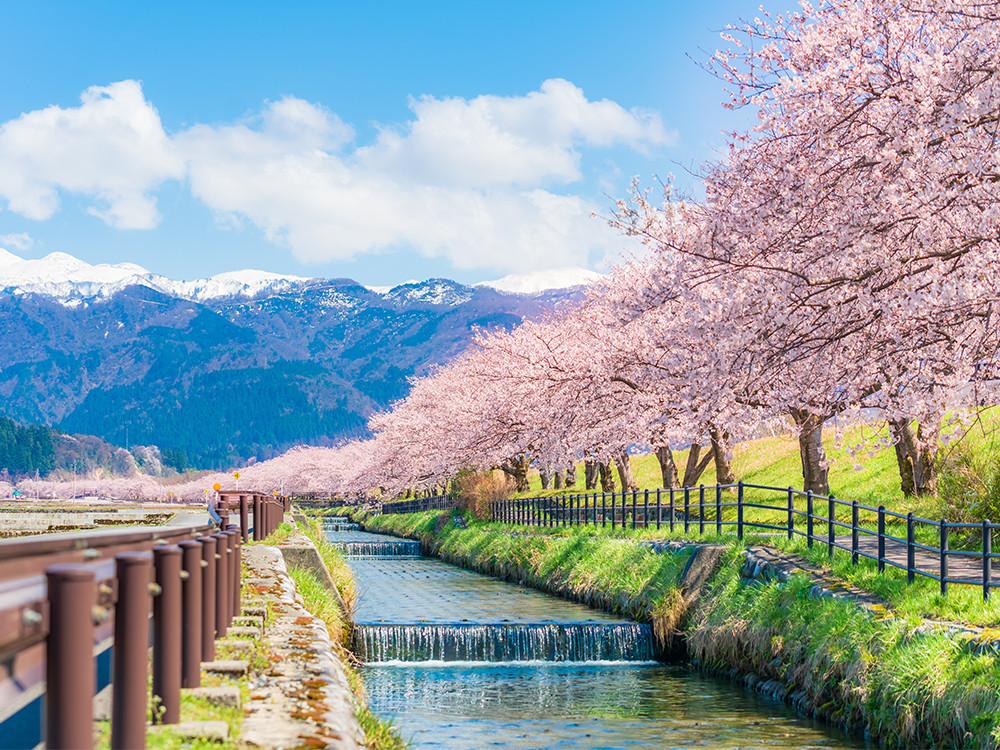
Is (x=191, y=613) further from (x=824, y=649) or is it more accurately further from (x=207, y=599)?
(x=824, y=649)

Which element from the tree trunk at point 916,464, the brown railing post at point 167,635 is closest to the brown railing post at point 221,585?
the brown railing post at point 167,635

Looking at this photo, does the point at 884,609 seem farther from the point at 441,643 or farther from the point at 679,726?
the point at 441,643

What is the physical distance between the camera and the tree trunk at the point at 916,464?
65.9ft

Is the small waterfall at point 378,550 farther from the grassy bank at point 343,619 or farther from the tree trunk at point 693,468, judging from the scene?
the grassy bank at point 343,619

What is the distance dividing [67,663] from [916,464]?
20.4 meters

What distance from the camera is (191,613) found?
543 cm

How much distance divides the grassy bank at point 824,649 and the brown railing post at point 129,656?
6935 mm

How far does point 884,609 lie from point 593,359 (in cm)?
1511

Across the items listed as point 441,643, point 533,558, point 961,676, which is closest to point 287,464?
point 533,558

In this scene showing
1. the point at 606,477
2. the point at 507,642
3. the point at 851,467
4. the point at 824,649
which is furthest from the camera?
the point at 606,477

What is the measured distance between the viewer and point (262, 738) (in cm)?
509

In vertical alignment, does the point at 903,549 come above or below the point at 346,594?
above

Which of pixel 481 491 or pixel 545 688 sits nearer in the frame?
pixel 545 688

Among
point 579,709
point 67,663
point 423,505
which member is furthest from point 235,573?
point 423,505
